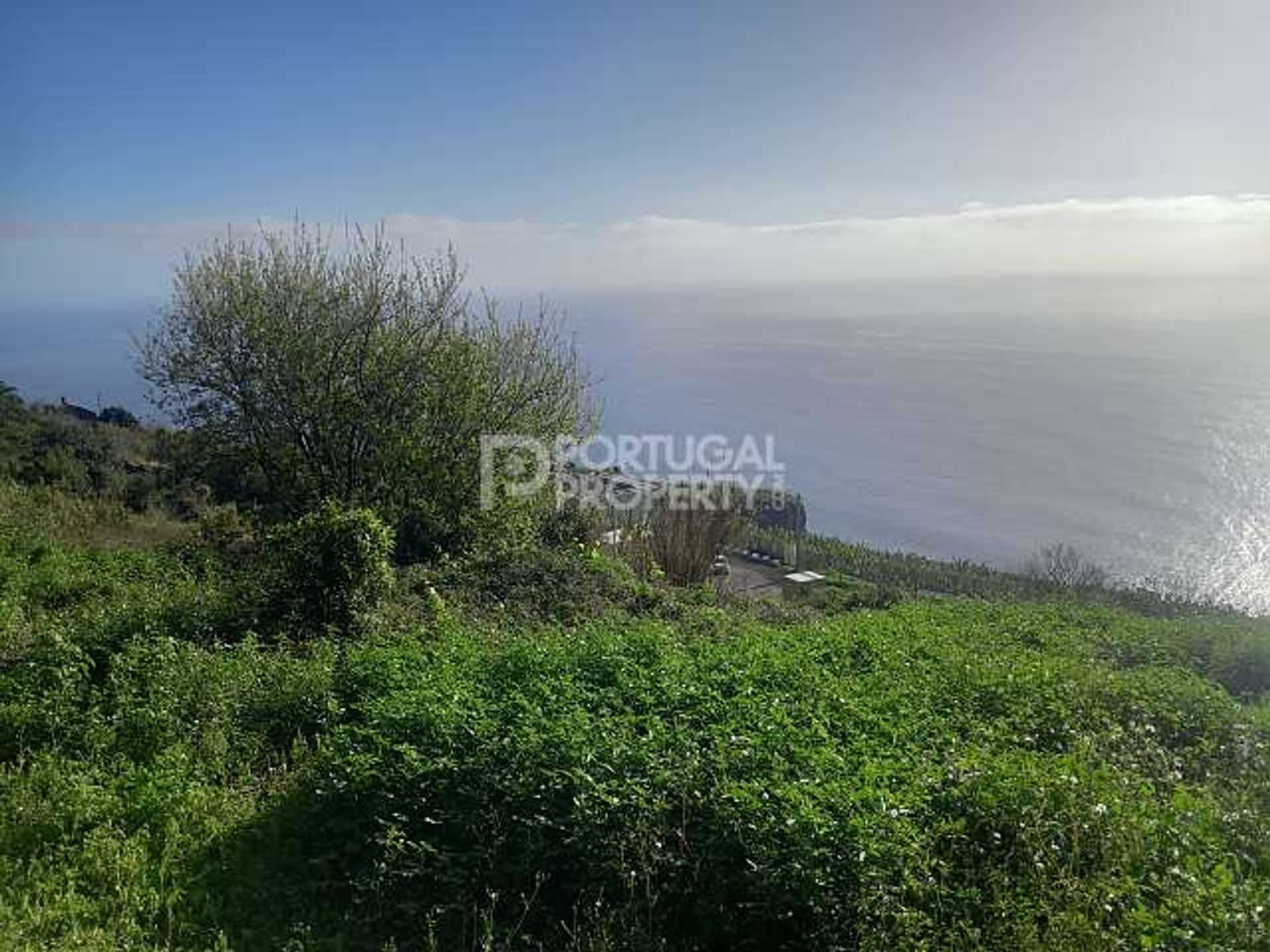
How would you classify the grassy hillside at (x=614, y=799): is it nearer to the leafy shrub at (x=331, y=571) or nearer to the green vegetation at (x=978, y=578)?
the leafy shrub at (x=331, y=571)

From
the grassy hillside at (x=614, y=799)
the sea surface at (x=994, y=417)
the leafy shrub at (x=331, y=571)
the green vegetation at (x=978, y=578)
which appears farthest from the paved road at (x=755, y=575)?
the grassy hillside at (x=614, y=799)

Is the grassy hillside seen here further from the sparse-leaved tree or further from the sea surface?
the sea surface

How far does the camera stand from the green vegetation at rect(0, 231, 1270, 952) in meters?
3.25

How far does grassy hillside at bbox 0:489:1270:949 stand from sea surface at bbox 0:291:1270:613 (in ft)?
31.1

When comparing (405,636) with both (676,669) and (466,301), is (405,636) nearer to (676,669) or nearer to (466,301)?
(676,669)

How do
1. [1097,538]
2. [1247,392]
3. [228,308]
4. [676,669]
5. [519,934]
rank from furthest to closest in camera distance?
[1247,392]
[1097,538]
[228,308]
[676,669]
[519,934]

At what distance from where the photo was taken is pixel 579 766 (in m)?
3.67

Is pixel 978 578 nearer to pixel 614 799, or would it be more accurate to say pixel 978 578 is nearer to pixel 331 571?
pixel 331 571

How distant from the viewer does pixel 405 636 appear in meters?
6.75

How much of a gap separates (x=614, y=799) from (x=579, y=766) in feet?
0.92

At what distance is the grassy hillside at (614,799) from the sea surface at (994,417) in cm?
949

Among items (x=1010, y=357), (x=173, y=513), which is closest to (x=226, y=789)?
(x=173, y=513)

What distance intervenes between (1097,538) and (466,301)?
3986 cm

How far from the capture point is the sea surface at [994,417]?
39469mm
